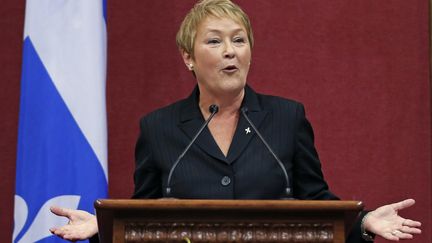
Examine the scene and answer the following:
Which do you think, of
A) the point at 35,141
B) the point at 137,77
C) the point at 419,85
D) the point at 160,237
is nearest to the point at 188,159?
the point at 160,237

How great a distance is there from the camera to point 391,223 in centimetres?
195

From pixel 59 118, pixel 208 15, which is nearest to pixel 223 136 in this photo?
pixel 208 15

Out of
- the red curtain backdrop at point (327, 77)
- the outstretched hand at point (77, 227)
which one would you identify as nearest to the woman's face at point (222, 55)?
the outstretched hand at point (77, 227)

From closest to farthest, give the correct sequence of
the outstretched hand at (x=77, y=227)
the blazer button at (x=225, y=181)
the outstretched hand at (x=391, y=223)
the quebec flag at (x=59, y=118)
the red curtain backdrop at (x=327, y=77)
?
the outstretched hand at (x=391, y=223)
the outstretched hand at (x=77, y=227)
the blazer button at (x=225, y=181)
the quebec flag at (x=59, y=118)
the red curtain backdrop at (x=327, y=77)

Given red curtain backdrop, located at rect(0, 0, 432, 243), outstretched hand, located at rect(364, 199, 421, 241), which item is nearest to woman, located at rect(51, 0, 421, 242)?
outstretched hand, located at rect(364, 199, 421, 241)

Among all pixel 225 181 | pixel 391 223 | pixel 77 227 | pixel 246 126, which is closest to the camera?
pixel 391 223

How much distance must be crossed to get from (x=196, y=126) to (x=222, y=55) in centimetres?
21

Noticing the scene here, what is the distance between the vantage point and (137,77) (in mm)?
3721

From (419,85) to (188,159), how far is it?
5.99ft

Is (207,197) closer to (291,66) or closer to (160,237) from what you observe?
(160,237)

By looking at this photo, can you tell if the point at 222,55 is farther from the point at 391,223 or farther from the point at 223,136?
the point at 391,223

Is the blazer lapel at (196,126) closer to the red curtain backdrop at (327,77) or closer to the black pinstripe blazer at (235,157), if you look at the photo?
the black pinstripe blazer at (235,157)

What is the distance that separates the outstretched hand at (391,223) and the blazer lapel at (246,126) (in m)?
0.40

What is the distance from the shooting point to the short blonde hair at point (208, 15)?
2336 mm
